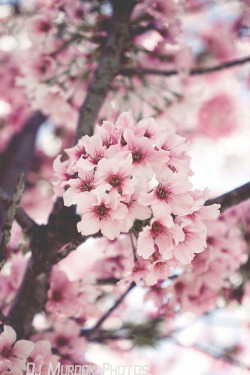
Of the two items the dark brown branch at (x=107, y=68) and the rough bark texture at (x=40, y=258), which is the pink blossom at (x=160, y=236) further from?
the dark brown branch at (x=107, y=68)

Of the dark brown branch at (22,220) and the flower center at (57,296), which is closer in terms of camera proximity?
the dark brown branch at (22,220)

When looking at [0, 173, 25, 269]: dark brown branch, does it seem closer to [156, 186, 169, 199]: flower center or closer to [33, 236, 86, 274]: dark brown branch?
[33, 236, 86, 274]: dark brown branch

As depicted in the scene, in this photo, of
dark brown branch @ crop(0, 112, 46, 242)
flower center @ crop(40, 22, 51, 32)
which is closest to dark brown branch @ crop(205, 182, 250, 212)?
flower center @ crop(40, 22, 51, 32)

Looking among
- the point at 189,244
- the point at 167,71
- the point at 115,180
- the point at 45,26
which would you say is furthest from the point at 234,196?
the point at 45,26

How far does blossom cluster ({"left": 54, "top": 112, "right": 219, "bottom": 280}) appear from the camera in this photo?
0.77 meters

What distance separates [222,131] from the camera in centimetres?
353

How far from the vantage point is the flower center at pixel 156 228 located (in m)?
0.78

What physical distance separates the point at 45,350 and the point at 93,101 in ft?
2.82

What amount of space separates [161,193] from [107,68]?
0.86 metres

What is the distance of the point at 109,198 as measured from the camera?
2.54 ft

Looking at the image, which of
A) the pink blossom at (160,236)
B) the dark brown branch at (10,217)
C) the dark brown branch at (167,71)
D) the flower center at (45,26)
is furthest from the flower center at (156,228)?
the flower center at (45,26)

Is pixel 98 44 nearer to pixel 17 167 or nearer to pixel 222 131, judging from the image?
pixel 17 167

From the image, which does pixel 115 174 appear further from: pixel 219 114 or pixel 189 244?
pixel 219 114

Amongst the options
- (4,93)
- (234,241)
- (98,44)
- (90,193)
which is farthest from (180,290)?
(4,93)
